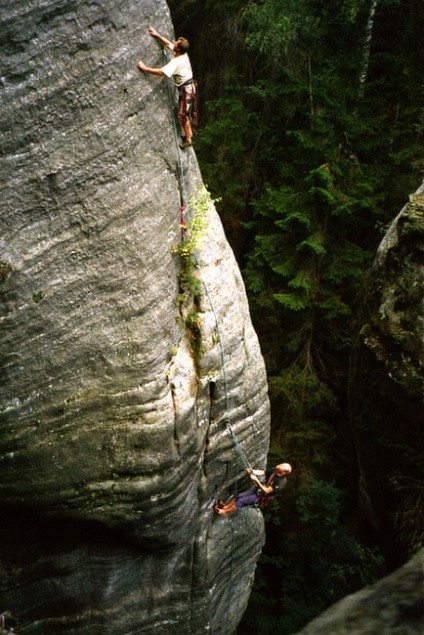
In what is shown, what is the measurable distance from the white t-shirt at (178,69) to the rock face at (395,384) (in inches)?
178

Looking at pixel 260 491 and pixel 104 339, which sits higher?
pixel 104 339

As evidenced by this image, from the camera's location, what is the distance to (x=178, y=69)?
21.1 ft

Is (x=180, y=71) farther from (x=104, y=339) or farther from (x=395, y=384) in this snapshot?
(x=395, y=384)

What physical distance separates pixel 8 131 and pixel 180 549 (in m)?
5.76

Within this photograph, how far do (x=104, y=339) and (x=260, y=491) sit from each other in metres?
3.24

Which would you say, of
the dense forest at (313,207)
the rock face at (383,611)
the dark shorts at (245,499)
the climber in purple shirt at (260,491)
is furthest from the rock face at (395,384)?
the rock face at (383,611)

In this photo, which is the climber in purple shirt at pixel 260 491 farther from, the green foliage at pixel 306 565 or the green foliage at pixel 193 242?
the green foliage at pixel 306 565

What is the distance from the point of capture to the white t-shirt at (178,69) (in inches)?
249

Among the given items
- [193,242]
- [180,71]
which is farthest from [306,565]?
[180,71]

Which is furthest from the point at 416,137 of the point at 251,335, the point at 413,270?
the point at 251,335

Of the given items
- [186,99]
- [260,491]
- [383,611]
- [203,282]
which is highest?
Answer: [186,99]

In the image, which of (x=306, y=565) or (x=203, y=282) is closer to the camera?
(x=203, y=282)

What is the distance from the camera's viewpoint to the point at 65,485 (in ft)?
21.3

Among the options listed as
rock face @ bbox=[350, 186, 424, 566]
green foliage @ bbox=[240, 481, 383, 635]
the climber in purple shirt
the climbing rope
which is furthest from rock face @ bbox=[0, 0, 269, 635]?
green foliage @ bbox=[240, 481, 383, 635]
